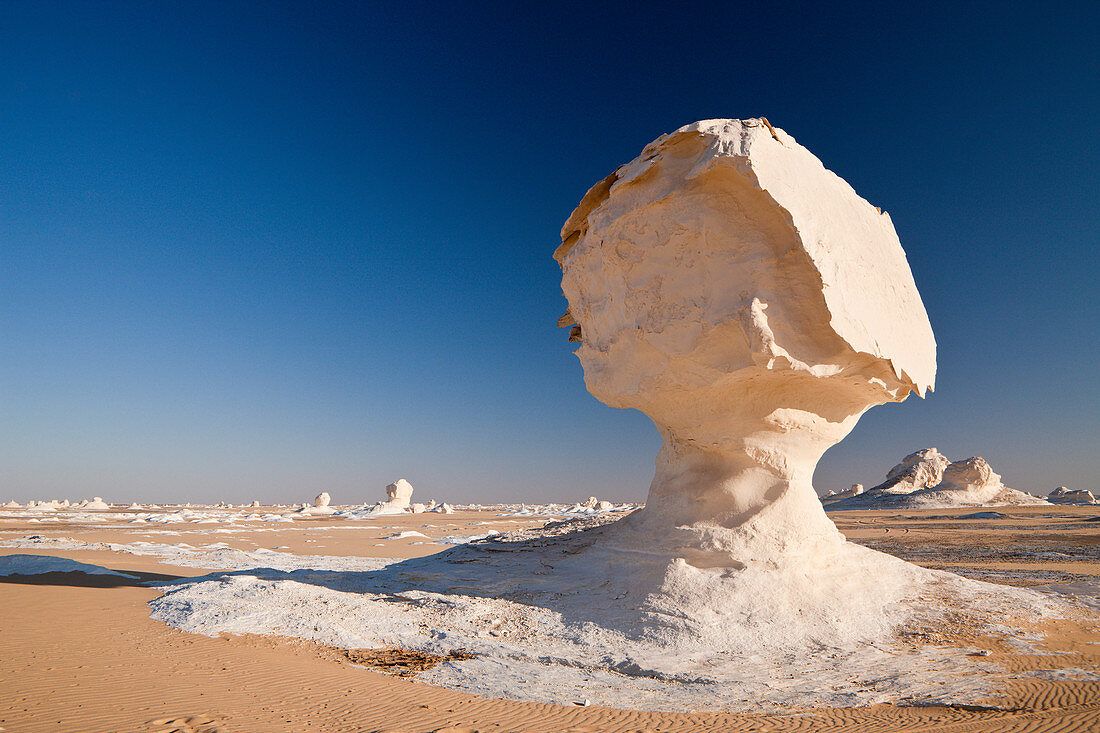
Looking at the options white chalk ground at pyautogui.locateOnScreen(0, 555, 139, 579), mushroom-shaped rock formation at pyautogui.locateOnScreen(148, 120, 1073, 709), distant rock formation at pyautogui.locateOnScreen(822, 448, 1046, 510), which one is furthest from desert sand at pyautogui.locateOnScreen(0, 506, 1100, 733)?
distant rock formation at pyautogui.locateOnScreen(822, 448, 1046, 510)

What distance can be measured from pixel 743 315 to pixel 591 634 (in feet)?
14.1

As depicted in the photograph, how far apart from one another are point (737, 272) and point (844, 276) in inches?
52.8

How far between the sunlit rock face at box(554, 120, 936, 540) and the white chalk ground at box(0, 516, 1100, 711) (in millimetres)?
1620

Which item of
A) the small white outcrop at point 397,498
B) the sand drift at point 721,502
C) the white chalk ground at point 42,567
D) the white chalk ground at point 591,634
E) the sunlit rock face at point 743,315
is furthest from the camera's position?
the small white outcrop at point 397,498

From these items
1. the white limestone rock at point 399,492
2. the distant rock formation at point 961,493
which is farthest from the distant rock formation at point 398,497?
the distant rock formation at point 961,493

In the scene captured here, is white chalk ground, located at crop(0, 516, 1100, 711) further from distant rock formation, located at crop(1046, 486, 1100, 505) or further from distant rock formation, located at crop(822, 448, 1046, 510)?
distant rock formation, located at crop(1046, 486, 1100, 505)

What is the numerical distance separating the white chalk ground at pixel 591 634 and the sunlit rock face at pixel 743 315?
162cm

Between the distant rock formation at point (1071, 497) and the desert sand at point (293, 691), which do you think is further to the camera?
the distant rock formation at point (1071, 497)

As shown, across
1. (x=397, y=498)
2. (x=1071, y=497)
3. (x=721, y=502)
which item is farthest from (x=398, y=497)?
(x=1071, y=497)

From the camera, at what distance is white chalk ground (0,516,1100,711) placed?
5.64 m

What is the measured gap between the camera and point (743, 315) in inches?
287

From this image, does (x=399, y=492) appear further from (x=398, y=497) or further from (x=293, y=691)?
(x=293, y=691)

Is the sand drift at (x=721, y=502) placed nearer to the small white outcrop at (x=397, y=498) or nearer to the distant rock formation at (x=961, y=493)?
the distant rock formation at (x=961, y=493)

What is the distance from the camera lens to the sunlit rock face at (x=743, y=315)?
7.36 metres
